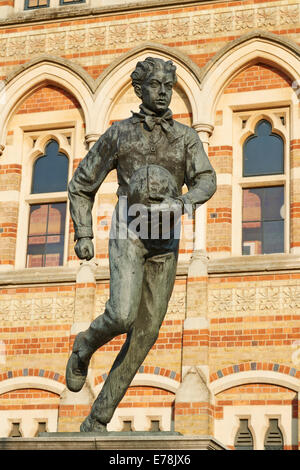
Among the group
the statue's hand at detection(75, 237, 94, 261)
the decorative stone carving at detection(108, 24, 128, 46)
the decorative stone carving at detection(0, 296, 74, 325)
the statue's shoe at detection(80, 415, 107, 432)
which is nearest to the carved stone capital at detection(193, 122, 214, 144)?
the decorative stone carving at detection(108, 24, 128, 46)

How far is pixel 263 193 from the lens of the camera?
541 inches

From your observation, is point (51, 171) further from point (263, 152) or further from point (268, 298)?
point (268, 298)

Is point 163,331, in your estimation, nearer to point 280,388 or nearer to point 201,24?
point 280,388

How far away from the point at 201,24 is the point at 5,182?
11.9 feet

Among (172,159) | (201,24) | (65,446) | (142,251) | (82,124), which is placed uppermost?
(201,24)

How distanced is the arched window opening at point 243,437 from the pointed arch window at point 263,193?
2.32 metres

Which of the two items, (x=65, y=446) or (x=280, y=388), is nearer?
(x=65, y=446)

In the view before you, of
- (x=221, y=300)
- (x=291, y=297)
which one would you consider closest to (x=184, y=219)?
(x=221, y=300)

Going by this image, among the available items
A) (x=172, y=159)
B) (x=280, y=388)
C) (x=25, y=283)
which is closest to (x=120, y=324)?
(x=172, y=159)

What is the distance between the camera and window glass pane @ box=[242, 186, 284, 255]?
13547mm

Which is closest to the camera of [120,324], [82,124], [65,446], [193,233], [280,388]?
[65,446]

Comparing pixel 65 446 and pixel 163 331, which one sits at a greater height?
pixel 163 331

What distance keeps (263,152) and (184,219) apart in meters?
1.43

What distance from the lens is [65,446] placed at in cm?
531
